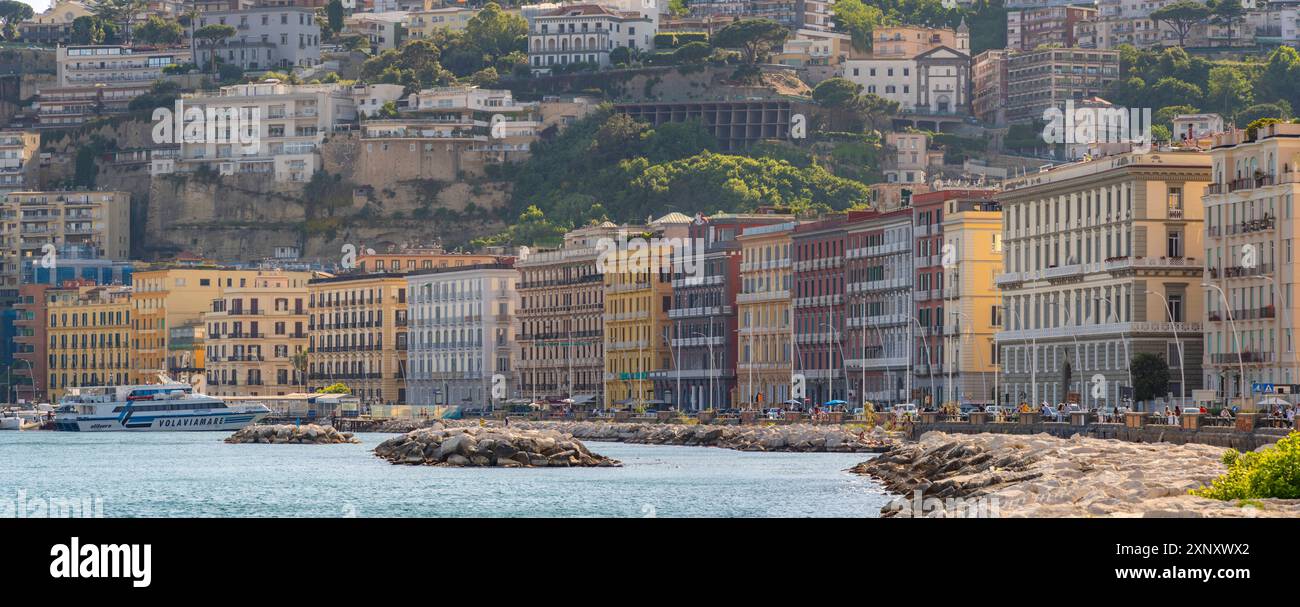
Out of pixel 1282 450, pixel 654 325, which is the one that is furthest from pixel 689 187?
pixel 1282 450

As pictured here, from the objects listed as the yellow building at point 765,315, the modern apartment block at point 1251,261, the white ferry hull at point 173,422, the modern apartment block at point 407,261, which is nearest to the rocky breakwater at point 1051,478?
the modern apartment block at point 1251,261

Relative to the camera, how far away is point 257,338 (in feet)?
549

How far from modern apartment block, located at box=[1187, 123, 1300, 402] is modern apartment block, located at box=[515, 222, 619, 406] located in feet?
208

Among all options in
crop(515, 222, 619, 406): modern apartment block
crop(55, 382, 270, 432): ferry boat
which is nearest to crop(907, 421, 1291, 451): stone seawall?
crop(515, 222, 619, 406): modern apartment block

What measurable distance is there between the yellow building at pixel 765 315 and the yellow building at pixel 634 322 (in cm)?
862

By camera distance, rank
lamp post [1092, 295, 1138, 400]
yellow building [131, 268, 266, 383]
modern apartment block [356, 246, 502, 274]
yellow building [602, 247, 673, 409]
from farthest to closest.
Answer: yellow building [131, 268, 266, 383]
modern apartment block [356, 246, 502, 274]
yellow building [602, 247, 673, 409]
lamp post [1092, 295, 1138, 400]

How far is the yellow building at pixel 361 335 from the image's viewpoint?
159 metres

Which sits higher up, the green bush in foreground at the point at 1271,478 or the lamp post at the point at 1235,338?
the lamp post at the point at 1235,338

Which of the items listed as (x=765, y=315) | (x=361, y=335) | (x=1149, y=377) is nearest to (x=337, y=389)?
(x=361, y=335)

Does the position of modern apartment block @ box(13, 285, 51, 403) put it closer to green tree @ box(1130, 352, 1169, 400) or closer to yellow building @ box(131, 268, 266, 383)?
yellow building @ box(131, 268, 266, 383)

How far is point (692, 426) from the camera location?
Result: 108m

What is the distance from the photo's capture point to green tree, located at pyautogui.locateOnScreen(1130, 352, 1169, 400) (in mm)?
83125

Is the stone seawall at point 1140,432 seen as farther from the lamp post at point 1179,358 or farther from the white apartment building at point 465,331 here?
the white apartment building at point 465,331
